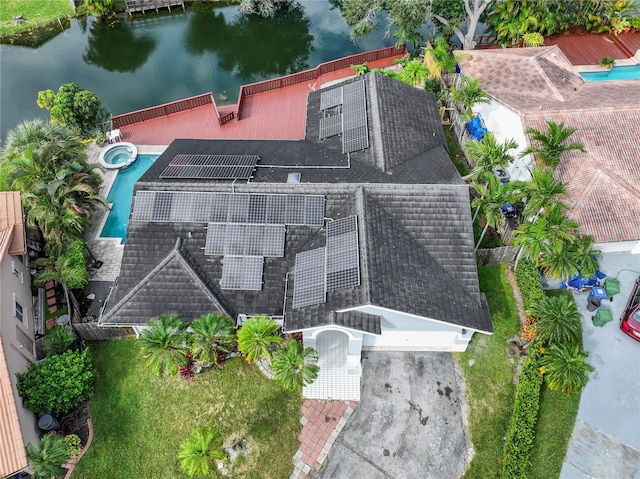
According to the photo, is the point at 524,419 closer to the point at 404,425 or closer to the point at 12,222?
the point at 404,425

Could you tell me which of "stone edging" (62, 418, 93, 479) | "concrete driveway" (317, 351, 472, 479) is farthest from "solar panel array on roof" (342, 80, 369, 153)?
"stone edging" (62, 418, 93, 479)

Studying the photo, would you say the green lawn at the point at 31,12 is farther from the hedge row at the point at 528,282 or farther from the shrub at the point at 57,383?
the hedge row at the point at 528,282

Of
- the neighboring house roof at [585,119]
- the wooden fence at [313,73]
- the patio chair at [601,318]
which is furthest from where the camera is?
the wooden fence at [313,73]

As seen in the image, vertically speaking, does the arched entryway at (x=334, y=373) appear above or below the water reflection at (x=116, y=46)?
below

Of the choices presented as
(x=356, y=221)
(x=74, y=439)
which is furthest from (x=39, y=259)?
(x=356, y=221)

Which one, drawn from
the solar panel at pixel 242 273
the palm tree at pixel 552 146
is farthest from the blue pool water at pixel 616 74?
the solar panel at pixel 242 273

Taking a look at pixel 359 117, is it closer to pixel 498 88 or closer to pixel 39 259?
pixel 498 88
